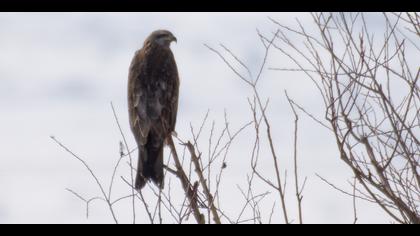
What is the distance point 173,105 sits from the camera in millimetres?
6652

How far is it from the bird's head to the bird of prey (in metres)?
0.01

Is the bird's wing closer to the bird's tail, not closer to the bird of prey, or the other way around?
the bird of prey

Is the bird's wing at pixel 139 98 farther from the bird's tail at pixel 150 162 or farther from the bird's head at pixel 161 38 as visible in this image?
the bird's head at pixel 161 38

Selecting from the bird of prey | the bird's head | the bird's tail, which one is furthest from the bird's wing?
the bird's head

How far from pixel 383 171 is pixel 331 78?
70 centimetres

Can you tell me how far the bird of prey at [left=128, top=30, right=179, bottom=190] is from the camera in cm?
597

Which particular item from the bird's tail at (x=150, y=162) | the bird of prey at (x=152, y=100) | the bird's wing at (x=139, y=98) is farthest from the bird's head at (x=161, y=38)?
the bird's tail at (x=150, y=162)

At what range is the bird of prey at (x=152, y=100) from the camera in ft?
19.6

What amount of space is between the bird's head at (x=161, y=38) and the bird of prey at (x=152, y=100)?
0.01 m

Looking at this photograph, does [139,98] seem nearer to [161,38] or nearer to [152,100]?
[152,100]

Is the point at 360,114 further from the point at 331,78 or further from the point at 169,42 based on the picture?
the point at 169,42

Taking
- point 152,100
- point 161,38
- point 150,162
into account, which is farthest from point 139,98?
point 161,38

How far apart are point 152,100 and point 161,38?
1256 mm
